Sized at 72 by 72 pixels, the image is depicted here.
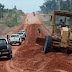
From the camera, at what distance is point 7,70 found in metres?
11.0

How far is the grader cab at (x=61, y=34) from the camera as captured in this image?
1539 centimetres

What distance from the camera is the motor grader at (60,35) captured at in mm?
15391

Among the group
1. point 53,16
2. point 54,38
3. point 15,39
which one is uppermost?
point 53,16

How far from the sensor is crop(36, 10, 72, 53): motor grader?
50.5ft

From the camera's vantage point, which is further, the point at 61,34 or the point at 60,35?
the point at 60,35

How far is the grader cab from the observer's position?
15.4 m

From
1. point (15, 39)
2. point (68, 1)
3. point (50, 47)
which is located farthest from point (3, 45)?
point (68, 1)

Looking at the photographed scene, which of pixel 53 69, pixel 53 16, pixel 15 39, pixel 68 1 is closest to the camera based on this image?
pixel 53 69

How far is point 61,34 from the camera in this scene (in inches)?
616

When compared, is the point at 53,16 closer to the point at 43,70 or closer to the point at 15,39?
the point at 43,70

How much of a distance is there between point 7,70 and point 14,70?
40 centimetres

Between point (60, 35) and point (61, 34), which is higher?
point (61, 34)

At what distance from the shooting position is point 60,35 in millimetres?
16297

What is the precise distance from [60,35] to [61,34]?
0.64 m
